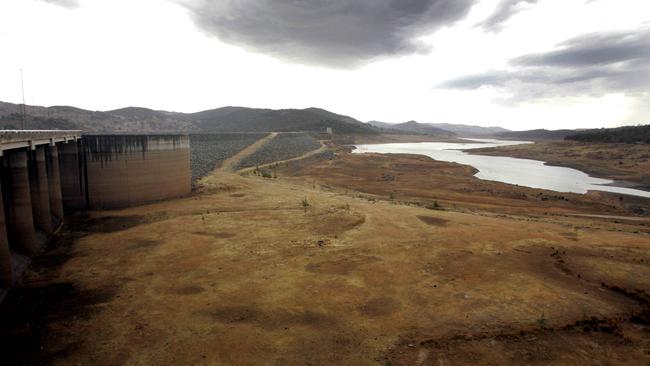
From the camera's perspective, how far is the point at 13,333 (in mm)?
12852

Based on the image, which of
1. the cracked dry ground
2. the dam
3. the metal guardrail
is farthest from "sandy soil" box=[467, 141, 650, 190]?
the metal guardrail

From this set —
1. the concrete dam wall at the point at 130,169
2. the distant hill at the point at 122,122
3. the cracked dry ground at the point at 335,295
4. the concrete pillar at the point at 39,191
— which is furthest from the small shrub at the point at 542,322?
the distant hill at the point at 122,122

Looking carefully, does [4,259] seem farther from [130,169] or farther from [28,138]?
[130,169]

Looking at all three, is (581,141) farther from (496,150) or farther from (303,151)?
(303,151)

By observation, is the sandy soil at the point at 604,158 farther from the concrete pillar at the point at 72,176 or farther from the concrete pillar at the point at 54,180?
the concrete pillar at the point at 54,180

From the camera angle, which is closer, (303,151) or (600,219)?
(600,219)

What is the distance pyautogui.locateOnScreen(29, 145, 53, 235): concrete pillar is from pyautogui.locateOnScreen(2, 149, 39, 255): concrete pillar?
10.6 ft

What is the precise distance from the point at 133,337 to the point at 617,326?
52.7ft

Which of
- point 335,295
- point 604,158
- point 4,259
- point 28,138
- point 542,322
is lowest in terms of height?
point 335,295

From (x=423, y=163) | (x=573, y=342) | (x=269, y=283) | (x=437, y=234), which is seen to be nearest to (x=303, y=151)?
(x=423, y=163)

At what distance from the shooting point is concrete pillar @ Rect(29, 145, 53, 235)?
77.8 ft

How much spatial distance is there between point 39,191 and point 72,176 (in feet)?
22.9

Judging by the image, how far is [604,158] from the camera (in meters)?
74.6

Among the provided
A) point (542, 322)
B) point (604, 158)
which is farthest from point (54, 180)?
point (604, 158)
